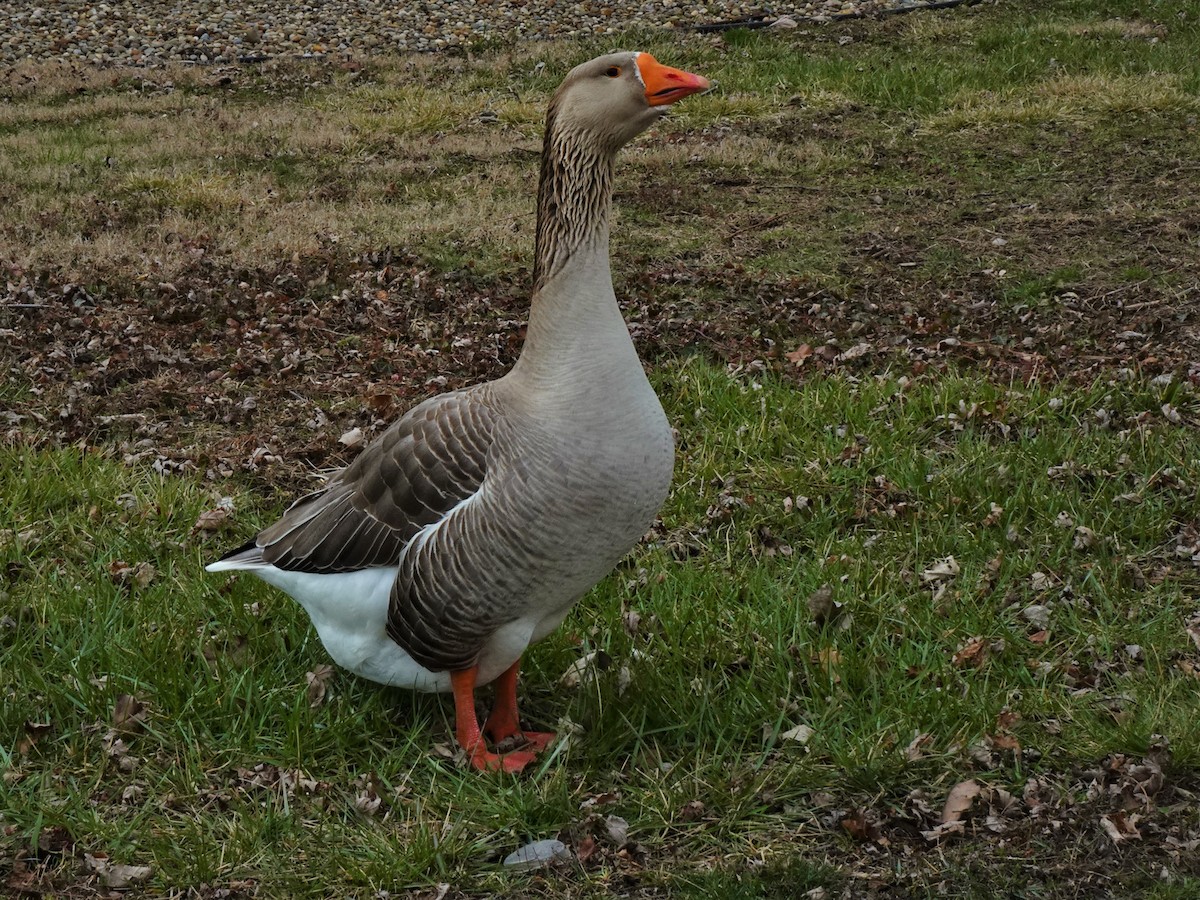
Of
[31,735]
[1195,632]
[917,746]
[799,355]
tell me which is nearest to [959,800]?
[917,746]

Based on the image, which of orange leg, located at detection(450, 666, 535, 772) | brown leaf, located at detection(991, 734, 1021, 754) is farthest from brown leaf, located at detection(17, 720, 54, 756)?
brown leaf, located at detection(991, 734, 1021, 754)

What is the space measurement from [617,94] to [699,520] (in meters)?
2.43

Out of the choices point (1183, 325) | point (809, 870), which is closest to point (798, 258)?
point (1183, 325)

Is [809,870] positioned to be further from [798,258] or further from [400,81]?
[400,81]

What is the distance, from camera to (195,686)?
438 centimetres

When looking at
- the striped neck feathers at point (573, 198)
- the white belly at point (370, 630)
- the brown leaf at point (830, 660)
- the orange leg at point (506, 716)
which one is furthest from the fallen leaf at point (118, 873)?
the brown leaf at point (830, 660)

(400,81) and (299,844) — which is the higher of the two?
(400,81)

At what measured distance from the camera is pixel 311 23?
19.3m

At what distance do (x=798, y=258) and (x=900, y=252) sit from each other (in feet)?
2.51

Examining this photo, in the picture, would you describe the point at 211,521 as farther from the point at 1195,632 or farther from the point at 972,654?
the point at 1195,632

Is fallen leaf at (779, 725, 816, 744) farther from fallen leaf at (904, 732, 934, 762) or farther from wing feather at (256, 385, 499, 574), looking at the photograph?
wing feather at (256, 385, 499, 574)

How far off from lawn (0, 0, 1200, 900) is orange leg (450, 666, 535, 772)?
6 centimetres

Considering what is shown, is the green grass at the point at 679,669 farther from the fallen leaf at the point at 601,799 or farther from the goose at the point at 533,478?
the goose at the point at 533,478

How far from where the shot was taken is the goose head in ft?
12.6
